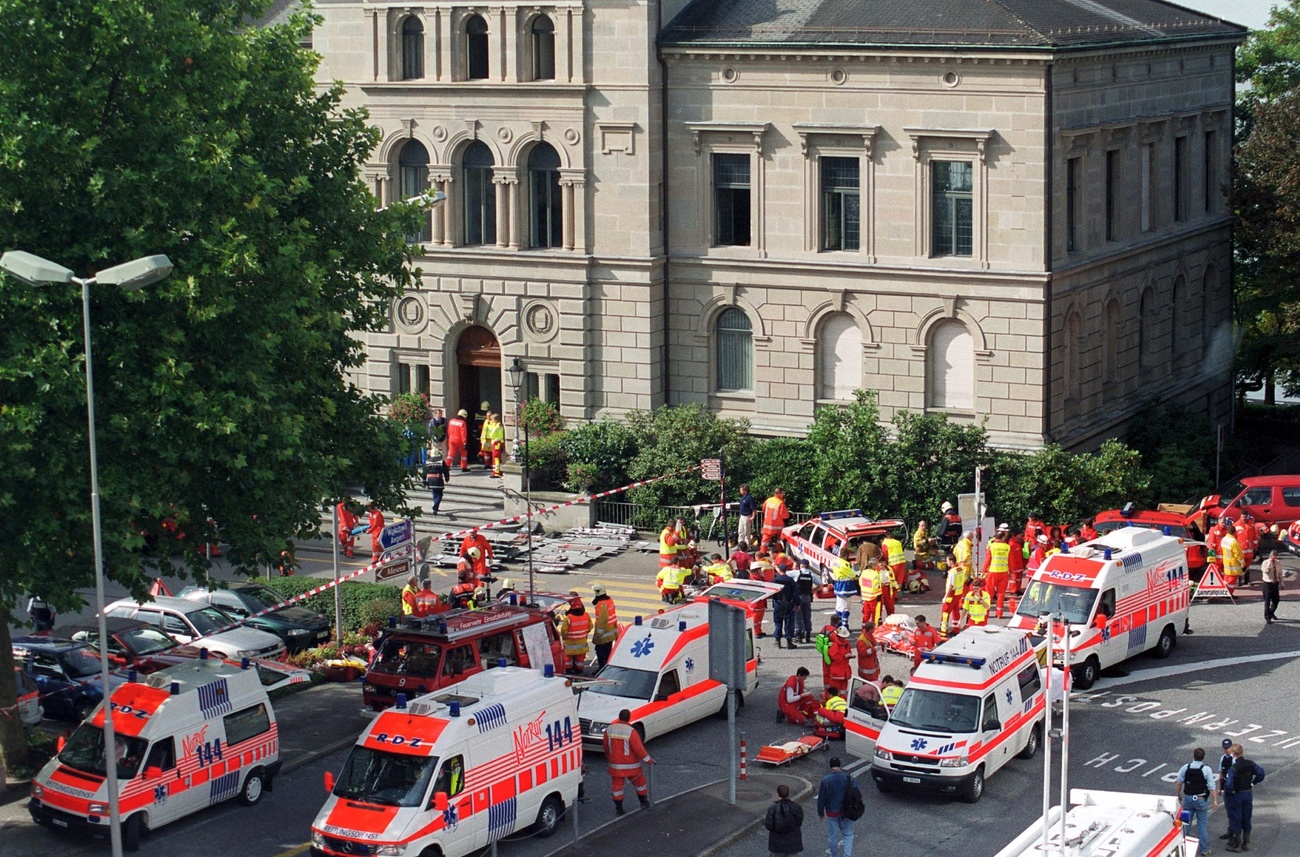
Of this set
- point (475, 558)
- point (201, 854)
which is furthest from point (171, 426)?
point (475, 558)

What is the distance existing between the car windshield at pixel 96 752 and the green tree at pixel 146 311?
2.12 meters

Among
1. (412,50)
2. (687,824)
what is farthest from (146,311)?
(412,50)

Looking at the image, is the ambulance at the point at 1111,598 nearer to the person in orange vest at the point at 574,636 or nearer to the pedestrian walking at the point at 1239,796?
the pedestrian walking at the point at 1239,796

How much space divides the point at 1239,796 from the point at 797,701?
7.92 m

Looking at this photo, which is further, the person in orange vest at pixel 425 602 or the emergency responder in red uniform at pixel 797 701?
the person in orange vest at pixel 425 602

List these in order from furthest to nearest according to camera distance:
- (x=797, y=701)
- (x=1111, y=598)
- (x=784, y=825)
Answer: (x=1111, y=598) < (x=797, y=701) < (x=784, y=825)

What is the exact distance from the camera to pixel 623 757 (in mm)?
29641

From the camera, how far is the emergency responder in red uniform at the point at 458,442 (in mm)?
53219

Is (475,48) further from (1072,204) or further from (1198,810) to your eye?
(1198,810)

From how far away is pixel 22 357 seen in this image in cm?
2867

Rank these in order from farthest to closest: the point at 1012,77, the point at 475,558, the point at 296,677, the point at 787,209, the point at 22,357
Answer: the point at 787,209 → the point at 1012,77 → the point at 475,558 → the point at 296,677 → the point at 22,357

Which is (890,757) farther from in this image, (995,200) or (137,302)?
(995,200)

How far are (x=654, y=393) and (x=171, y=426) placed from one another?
78.8ft

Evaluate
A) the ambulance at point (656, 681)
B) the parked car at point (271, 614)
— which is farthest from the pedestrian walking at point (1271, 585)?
the parked car at point (271, 614)
